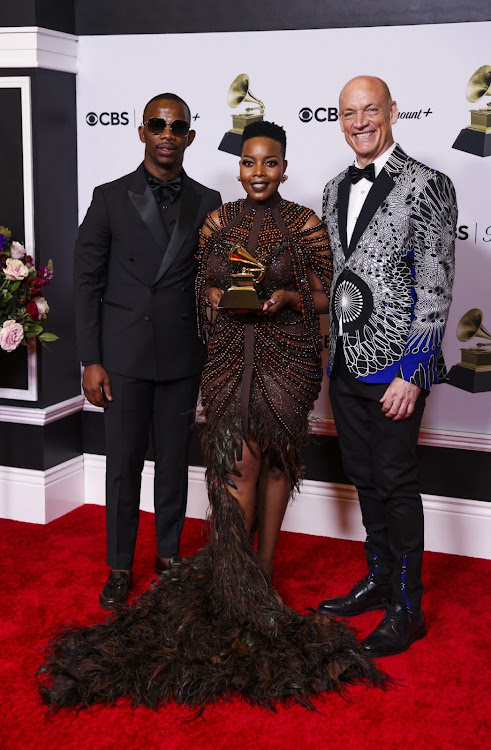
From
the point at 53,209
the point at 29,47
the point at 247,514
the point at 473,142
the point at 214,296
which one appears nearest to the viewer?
the point at 214,296

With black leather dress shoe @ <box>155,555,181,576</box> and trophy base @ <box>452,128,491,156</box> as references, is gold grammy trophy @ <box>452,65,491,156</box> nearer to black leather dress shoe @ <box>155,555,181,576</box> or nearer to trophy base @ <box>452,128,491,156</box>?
trophy base @ <box>452,128,491,156</box>

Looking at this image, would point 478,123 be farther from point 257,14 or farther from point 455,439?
point 455,439

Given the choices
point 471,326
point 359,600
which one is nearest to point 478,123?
point 471,326

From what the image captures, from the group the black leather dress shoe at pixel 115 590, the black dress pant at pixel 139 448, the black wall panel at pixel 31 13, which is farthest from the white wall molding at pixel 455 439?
the black wall panel at pixel 31 13

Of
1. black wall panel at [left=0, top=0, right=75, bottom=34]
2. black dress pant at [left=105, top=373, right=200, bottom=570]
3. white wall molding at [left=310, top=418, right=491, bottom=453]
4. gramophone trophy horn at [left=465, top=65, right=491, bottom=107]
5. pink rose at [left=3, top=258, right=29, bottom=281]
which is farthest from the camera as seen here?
black wall panel at [left=0, top=0, right=75, bottom=34]

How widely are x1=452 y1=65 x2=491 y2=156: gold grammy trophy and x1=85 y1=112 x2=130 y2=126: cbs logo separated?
1.68m

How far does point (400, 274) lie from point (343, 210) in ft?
1.11

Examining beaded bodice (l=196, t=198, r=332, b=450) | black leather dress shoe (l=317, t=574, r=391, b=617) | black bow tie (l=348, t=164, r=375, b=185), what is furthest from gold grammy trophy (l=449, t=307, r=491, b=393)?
black bow tie (l=348, t=164, r=375, b=185)

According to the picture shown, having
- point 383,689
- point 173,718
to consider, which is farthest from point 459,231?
point 173,718

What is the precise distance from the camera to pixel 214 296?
10.8 ft

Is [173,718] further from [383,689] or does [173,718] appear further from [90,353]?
[90,353]

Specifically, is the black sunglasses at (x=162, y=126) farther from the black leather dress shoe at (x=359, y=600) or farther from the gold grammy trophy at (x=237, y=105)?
the black leather dress shoe at (x=359, y=600)

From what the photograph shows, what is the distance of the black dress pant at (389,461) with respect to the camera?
3.22 metres

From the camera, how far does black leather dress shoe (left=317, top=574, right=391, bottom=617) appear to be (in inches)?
139
